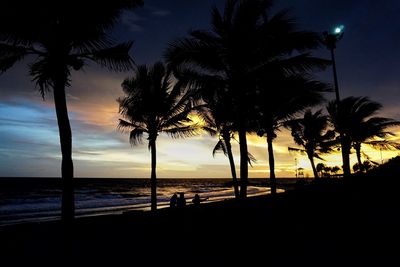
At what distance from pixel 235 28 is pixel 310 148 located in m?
24.1

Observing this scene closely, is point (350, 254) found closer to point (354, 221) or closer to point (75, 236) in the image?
point (354, 221)

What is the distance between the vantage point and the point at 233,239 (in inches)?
251

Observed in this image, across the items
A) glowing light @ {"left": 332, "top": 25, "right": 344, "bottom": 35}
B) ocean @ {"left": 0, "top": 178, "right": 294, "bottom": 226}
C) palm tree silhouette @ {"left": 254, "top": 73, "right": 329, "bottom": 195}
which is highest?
glowing light @ {"left": 332, "top": 25, "right": 344, "bottom": 35}

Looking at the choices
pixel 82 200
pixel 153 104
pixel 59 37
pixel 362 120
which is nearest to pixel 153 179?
pixel 153 104

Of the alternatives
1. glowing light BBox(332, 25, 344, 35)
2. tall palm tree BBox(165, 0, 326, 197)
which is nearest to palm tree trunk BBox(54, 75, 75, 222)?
tall palm tree BBox(165, 0, 326, 197)

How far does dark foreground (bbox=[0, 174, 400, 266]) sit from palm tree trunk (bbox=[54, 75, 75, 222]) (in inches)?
18.3

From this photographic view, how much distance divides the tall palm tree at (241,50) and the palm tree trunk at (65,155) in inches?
157

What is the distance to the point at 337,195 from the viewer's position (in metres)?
10.9

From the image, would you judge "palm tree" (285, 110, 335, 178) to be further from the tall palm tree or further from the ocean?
the tall palm tree

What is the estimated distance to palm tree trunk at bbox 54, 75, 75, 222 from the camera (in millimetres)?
7086

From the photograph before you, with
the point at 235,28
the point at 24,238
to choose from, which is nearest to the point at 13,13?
the point at 24,238

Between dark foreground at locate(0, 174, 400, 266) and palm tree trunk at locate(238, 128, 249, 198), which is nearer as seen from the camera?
dark foreground at locate(0, 174, 400, 266)

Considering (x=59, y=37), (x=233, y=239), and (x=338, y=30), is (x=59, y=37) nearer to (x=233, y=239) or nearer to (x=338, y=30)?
(x=233, y=239)

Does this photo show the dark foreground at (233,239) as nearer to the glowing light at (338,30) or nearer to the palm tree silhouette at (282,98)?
the palm tree silhouette at (282,98)
